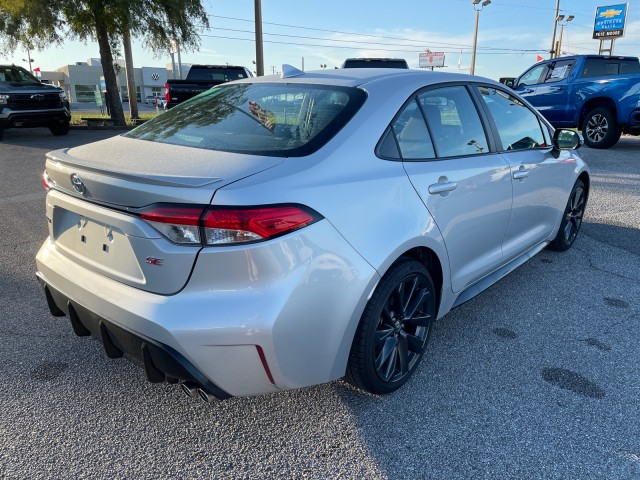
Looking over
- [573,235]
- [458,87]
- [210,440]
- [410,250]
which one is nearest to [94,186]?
[210,440]

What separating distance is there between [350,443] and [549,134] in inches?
→ 122

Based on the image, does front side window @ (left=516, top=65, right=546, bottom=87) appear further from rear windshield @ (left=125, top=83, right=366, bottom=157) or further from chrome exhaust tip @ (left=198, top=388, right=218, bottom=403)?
chrome exhaust tip @ (left=198, top=388, right=218, bottom=403)

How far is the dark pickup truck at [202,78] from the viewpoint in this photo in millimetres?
13531

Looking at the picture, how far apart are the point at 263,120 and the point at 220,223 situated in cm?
90

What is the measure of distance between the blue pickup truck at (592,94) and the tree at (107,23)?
11280 millimetres

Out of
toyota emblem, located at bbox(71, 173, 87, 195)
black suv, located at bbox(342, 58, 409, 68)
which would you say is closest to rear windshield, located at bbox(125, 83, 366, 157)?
toyota emblem, located at bbox(71, 173, 87, 195)

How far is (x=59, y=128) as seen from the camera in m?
14.1

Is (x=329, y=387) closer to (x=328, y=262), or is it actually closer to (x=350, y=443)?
(x=350, y=443)

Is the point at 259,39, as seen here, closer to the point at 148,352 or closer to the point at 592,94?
the point at 592,94

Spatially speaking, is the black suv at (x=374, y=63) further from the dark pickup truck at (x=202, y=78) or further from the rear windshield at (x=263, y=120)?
the rear windshield at (x=263, y=120)

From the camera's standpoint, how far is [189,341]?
1907 mm

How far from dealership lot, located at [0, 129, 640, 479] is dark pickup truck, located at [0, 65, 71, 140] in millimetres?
10932

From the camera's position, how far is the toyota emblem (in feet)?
7.30

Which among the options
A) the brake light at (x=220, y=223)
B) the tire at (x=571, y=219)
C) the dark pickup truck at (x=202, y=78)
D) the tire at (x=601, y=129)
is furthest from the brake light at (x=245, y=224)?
the dark pickup truck at (x=202, y=78)
